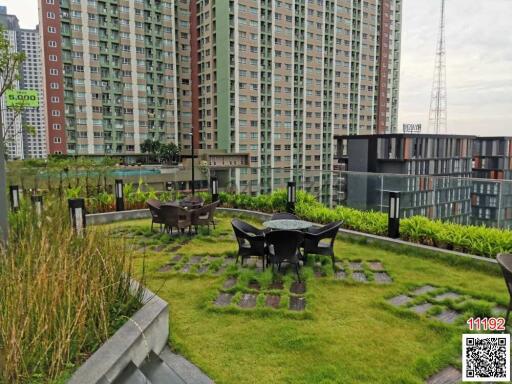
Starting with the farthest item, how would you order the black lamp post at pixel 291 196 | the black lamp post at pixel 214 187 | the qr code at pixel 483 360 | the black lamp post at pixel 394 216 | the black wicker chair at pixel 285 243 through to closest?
the black lamp post at pixel 214 187 < the black lamp post at pixel 291 196 < the black lamp post at pixel 394 216 < the black wicker chair at pixel 285 243 < the qr code at pixel 483 360

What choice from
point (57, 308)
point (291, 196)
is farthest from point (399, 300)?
point (291, 196)

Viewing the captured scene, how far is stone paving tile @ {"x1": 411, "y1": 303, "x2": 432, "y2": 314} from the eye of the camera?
14.1 feet

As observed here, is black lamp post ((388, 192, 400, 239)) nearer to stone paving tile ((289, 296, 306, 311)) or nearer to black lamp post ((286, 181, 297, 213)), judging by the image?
black lamp post ((286, 181, 297, 213))

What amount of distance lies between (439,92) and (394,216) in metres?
63.8

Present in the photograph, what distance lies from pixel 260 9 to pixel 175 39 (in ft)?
45.7

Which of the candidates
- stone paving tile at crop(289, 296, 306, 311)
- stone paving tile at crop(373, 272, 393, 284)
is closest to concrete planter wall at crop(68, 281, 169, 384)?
stone paving tile at crop(289, 296, 306, 311)

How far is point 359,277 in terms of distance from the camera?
216 inches

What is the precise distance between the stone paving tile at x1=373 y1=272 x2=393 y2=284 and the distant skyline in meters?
6.46

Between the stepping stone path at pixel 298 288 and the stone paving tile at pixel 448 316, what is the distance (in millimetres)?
1596

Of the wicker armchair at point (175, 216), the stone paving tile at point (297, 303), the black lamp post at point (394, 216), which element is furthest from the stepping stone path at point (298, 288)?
the wicker armchair at point (175, 216)

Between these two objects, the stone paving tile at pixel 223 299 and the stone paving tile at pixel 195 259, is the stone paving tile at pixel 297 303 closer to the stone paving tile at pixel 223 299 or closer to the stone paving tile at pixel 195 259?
the stone paving tile at pixel 223 299

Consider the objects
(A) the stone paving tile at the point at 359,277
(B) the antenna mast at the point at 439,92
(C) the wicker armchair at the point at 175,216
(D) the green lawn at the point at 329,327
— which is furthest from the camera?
(B) the antenna mast at the point at 439,92

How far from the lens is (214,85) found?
57031mm

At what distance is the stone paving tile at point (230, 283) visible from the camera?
5094 millimetres
